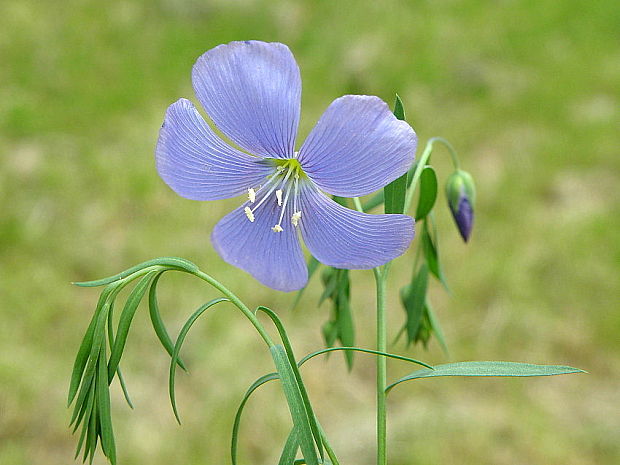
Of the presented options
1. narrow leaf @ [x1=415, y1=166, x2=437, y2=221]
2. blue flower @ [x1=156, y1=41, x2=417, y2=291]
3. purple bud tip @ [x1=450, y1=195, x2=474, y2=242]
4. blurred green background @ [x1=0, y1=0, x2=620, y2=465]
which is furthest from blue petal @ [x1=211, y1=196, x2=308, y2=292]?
blurred green background @ [x1=0, y1=0, x2=620, y2=465]

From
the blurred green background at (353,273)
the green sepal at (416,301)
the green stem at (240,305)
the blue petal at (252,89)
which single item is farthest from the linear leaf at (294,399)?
the blurred green background at (353,273)

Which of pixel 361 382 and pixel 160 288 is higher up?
pixel 160 288

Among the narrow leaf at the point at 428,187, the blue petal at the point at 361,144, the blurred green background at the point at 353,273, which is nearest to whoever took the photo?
the blue petal at the point at 361,144

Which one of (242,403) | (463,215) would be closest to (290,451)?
(242,403)

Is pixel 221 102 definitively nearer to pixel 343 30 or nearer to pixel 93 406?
pixel 93 406

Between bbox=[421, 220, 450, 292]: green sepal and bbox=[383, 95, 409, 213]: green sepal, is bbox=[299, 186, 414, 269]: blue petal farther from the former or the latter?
bbox=[421, 220, 450, 292]: green sepal

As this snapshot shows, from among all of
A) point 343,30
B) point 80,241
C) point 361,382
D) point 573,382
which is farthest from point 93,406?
point 343,30

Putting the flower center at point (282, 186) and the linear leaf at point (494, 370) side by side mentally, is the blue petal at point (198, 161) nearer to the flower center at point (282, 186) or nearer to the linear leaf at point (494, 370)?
the flower center at point (282, 186)

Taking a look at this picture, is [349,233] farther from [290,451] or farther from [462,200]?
[462,200]
